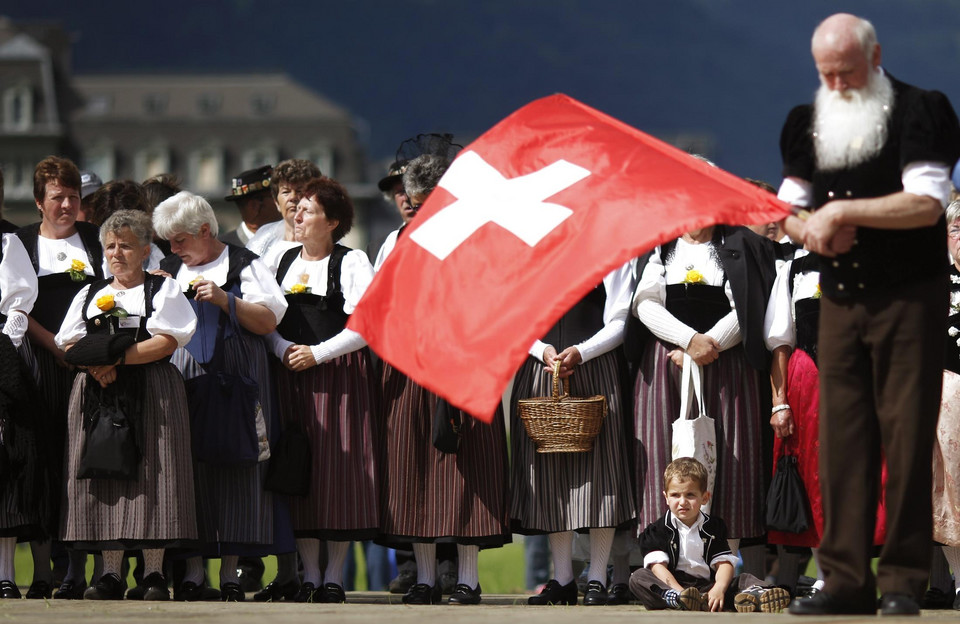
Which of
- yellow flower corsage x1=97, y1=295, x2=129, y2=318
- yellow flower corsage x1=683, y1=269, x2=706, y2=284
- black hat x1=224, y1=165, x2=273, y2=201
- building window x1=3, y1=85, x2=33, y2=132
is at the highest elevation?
building window x1=3, y1=85, x2=33, y2=132

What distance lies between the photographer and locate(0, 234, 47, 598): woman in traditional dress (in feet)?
25.9

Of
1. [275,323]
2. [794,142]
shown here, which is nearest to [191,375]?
[275,323]

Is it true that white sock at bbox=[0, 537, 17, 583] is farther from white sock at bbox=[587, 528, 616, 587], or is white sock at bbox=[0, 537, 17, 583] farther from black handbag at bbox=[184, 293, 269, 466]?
white sock at bbox=[587, 528, 616, 587]

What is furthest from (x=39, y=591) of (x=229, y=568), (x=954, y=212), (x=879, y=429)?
(x=954, y=212)

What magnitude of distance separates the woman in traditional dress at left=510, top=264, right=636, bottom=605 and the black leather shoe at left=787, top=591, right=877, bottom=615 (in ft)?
8.11

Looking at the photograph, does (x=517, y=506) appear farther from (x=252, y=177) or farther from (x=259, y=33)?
(x=259, y=33)

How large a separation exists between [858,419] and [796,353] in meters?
2.44

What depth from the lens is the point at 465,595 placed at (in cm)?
806

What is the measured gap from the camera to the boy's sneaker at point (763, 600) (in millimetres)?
7031

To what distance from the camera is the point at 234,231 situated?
9.97 m

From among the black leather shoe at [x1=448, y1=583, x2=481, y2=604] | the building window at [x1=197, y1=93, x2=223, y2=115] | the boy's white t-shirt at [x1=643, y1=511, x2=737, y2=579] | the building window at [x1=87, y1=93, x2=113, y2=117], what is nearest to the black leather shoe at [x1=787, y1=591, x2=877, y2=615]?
the boy's white t-shirt at [x1=643, y1=511, x2=737, y2=579]

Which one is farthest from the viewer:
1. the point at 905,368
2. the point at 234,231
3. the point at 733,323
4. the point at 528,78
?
the point at 528,78

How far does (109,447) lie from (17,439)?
65 cm

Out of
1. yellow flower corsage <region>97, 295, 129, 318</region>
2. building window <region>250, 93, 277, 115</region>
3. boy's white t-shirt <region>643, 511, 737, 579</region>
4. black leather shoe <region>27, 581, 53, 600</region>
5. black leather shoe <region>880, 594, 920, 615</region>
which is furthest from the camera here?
building window <region>250, 93, 277, 115</region>
